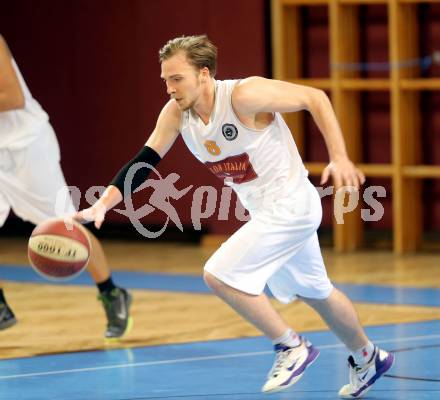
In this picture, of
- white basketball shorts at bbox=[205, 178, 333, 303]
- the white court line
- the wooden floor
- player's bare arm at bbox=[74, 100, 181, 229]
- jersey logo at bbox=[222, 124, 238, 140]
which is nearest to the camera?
white basketball shorts at bbox=[205, 178, 333, 303]

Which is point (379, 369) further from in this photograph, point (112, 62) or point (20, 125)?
point (112, 62)

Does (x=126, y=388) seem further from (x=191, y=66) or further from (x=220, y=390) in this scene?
(x=191, y=66)

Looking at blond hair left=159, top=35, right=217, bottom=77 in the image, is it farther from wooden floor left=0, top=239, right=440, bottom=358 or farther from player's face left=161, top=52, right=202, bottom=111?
wooden floor left=0, top=239, right=440, bottom=358

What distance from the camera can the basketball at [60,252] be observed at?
509cm

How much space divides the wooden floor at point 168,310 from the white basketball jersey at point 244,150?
1605mm

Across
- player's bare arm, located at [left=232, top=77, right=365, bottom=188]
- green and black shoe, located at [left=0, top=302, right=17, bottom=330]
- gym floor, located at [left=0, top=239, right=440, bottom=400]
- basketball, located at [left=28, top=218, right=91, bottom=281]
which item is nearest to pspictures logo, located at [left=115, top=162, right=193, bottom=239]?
gym floor, located at [left=0, top=239, right=440, bottom=400]

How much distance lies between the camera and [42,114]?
6395mm

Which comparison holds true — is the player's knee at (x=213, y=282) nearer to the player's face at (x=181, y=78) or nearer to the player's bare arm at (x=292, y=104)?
the player's bare arm at (x=292, y=104)

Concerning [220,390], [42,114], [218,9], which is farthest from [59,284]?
[220,390]

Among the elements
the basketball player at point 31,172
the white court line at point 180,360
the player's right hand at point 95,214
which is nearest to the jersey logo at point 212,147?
the player's right hand at point 95,214

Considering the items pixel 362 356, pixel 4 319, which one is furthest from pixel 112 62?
pixel 362 356

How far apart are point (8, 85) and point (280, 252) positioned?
1.94 meters

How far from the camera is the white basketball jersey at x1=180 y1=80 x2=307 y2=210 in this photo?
4.83 meters

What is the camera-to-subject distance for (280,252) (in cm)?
478
